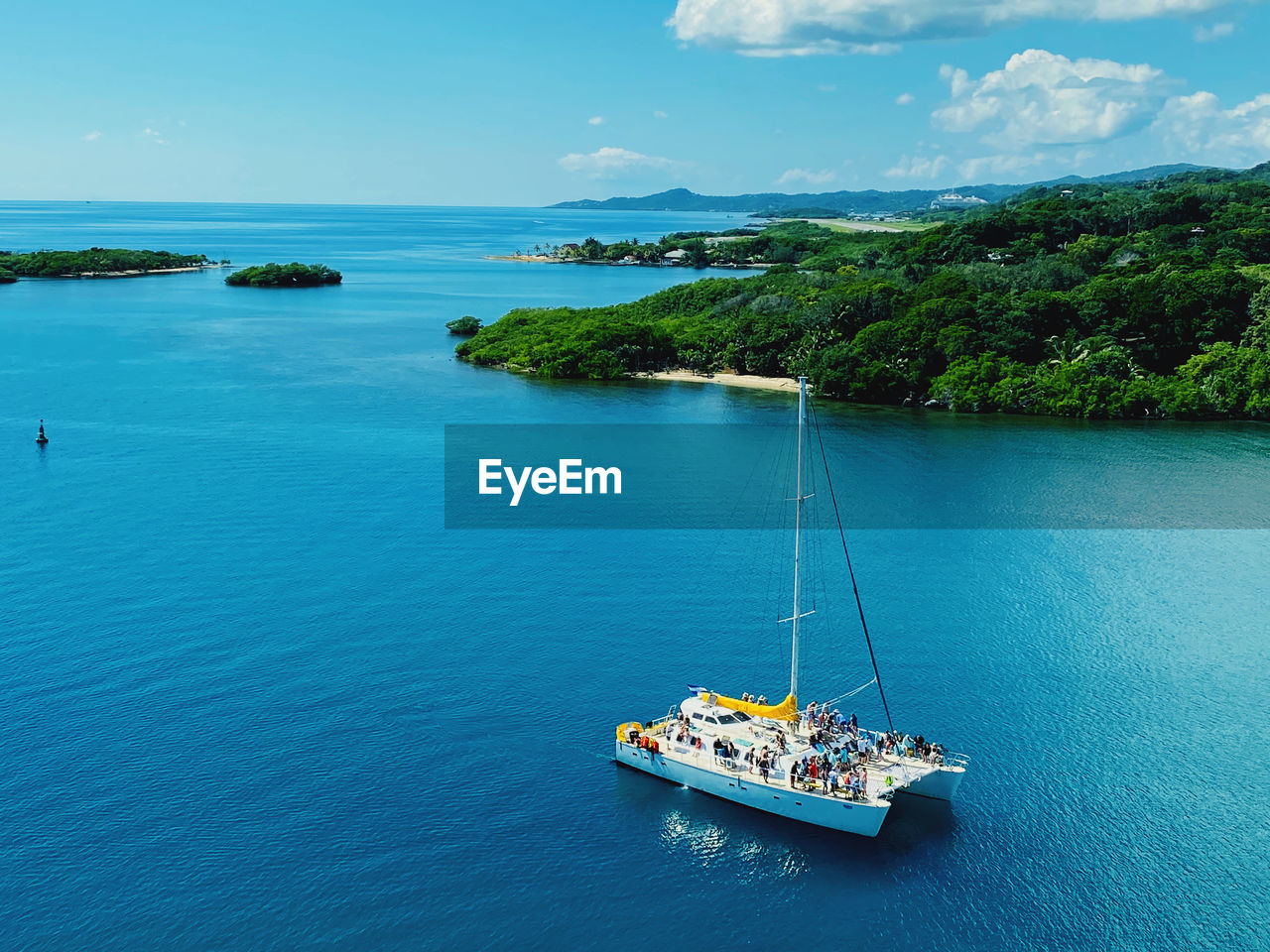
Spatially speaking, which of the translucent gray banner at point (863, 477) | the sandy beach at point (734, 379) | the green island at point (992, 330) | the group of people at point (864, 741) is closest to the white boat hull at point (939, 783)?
the group of people at point (864, 741)

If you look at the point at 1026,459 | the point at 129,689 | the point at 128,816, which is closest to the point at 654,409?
the point at 1026,459

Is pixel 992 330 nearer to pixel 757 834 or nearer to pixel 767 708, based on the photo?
pixel 767 708

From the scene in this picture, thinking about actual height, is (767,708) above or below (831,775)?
above

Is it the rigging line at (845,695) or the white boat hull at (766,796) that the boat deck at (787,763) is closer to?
the white boat hull at (766,796)

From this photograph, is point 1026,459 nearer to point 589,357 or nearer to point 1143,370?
point 1143,370

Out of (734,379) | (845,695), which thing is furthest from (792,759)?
(734,379)
